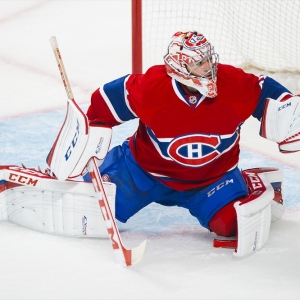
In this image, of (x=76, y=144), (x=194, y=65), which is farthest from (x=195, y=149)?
(x=76, y=144)

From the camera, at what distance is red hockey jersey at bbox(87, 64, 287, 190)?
2908 mm

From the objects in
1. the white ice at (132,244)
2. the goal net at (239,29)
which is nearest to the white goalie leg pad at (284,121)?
the white ice at (132,244)

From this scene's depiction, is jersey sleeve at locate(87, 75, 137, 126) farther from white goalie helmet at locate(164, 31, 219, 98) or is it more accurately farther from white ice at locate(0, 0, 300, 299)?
white ice at locate(0, 0, 300, 299)

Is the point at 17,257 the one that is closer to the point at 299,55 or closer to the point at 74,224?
the point at 74,224

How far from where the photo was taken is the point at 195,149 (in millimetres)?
2936

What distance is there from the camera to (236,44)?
468 centimetres

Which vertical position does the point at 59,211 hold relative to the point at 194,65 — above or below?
below

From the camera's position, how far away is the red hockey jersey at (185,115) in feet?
9.54

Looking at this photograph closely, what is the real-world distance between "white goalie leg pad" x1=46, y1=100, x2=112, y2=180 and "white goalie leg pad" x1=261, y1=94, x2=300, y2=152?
0.53 meters

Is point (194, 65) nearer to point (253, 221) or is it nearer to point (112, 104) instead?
point (112, 104)

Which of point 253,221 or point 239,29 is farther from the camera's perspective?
point 239,29

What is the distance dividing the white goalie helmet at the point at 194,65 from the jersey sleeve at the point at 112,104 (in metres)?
0.19

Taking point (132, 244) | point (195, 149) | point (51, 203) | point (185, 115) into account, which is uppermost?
point (185, 115)

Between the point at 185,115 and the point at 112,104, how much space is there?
0.27m
